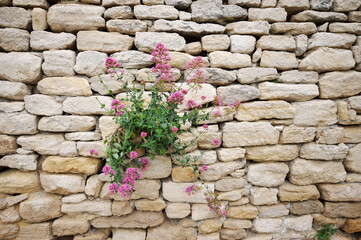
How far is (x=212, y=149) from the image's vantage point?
6.00 ft

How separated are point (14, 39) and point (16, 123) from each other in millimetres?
824

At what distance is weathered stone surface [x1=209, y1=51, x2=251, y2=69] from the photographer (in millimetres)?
1796

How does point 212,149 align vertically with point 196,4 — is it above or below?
below

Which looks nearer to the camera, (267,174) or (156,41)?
(156,41)

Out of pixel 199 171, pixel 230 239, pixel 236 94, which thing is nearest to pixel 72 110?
pixel 199 171

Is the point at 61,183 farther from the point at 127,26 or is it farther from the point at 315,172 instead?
the point at 315,172

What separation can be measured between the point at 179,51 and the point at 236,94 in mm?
749

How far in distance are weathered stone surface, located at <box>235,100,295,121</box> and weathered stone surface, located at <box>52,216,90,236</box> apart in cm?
194

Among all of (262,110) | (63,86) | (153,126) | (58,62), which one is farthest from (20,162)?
(262,110)

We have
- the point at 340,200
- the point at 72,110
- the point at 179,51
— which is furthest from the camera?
the point at 340,200

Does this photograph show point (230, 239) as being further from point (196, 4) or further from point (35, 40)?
point (35, 40)

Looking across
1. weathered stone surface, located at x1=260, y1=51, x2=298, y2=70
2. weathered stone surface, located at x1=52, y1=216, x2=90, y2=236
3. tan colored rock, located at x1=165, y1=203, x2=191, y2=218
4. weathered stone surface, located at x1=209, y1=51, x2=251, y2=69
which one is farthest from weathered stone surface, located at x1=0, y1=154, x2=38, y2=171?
weathered stone surface, located at x1=260, y1=51, x2=298, y2=70

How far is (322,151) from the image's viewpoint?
187 cm

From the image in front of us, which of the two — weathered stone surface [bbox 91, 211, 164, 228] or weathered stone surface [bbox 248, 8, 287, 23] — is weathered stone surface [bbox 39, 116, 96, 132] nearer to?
weathered stone surface [bbox 91, 211, 164, 228]
